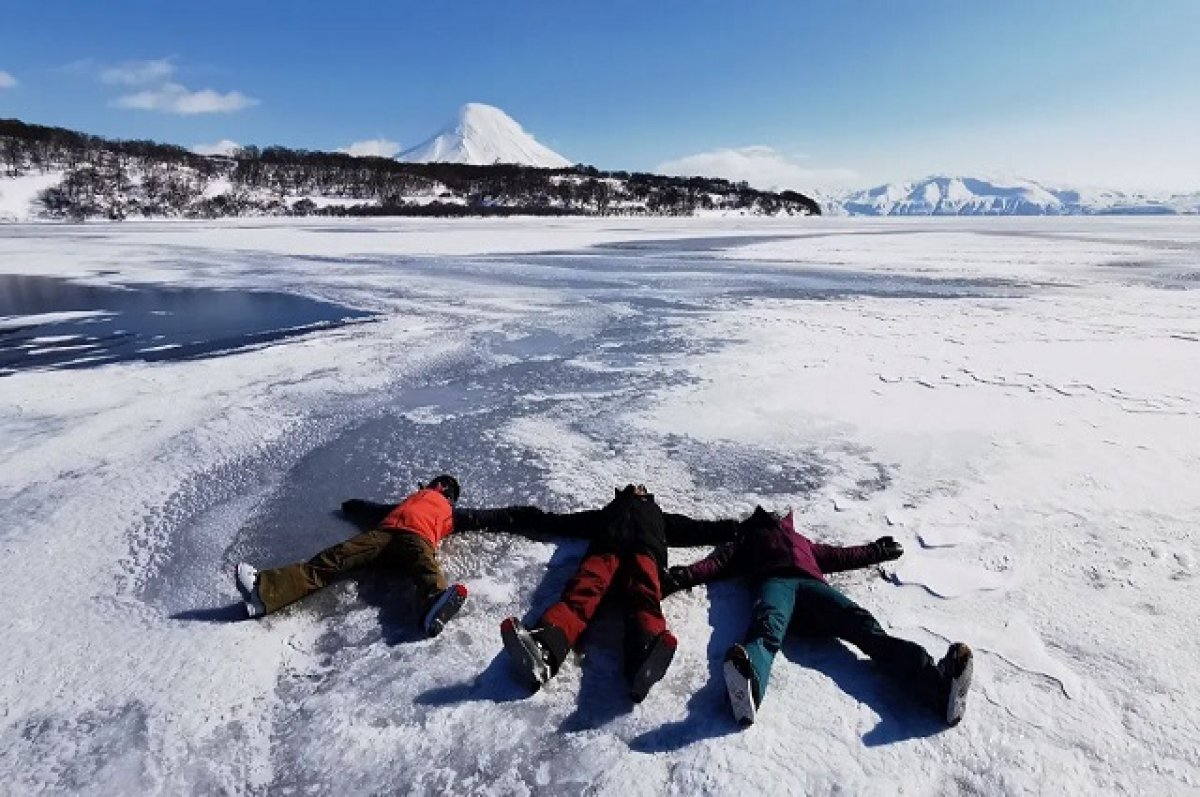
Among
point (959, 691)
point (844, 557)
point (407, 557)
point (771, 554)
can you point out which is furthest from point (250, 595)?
point (959, 691)

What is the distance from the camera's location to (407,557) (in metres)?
3.14

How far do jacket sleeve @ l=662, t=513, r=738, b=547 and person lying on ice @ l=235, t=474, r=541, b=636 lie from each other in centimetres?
70

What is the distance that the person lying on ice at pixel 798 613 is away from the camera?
2266mm

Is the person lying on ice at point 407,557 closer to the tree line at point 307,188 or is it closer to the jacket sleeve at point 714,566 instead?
the jacket sleeve at point 714,566

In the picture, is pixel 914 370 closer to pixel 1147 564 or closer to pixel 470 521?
pixel 1147 564

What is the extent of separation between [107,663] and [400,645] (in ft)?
3.51

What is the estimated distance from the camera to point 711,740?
2217mm

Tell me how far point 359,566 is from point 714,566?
1608 mm

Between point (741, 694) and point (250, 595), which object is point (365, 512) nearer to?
point (250, 595)

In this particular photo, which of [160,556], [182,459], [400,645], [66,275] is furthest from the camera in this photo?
[66,275]

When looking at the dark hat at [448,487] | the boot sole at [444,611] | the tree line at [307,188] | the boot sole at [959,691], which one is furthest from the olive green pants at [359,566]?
the tree line at [307,188]

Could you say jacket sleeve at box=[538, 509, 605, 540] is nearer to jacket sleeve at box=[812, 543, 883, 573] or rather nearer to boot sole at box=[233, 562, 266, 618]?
jacket sleeve at box=[812, 543, 883, 573]

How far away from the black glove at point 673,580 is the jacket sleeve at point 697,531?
0.38 metres

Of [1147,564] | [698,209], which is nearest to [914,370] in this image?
[1147,564]
